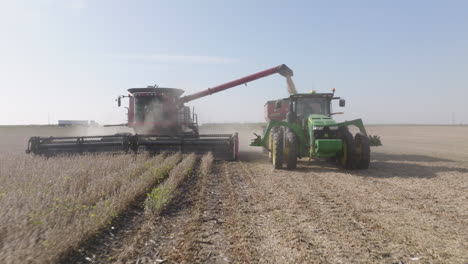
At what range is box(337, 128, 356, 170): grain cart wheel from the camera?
8.98 m

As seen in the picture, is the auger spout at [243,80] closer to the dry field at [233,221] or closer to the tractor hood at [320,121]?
the tractor hood at [320,121]

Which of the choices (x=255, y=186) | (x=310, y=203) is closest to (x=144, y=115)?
(x=255, y=186)

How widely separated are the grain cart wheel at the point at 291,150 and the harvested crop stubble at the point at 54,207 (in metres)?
3.61

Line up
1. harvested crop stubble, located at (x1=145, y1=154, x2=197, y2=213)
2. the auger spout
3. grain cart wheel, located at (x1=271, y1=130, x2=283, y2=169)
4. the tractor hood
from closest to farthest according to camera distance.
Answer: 1. harvested crop stubble, located at (x1=145, y1=154, x2=197, y2=213)
2. the tractor hood
3. grain cart wheel, located at (x1=271, y1=130, x2=283, y2=169)
4. the auger spout

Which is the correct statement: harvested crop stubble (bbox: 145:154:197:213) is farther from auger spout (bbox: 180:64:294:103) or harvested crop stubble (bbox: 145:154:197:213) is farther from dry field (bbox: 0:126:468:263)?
auger spout (bbox: 180:64:294:103)

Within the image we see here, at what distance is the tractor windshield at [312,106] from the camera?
10734mm

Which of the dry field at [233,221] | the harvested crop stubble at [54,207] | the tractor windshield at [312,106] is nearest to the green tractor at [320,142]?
the tractor windshield at [312,106]

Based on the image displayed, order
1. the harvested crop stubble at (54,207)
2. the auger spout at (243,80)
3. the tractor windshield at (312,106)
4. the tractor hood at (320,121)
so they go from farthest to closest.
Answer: the auger spout at (243,80) < the tractor windshield at (312,106) < the tractor hood at (320,121) < the harvested crop stubble at (54,207)

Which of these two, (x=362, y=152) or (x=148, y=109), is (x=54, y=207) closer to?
(x=362, y=152)

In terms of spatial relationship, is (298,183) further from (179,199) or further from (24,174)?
(24,174)

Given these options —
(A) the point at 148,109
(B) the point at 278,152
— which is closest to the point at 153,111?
(A) the point at 148,109

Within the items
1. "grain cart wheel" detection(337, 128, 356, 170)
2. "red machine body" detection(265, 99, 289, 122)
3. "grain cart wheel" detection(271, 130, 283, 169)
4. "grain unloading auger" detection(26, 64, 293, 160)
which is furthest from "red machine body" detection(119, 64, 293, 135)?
"grain cart wheel" detection(337, 128, 356, 170)

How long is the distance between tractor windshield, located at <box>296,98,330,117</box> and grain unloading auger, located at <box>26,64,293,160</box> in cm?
244

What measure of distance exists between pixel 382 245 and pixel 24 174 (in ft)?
21.8
